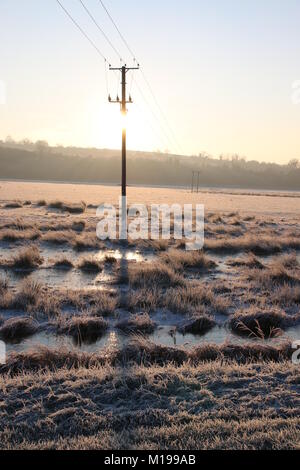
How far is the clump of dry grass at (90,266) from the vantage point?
49.1ft

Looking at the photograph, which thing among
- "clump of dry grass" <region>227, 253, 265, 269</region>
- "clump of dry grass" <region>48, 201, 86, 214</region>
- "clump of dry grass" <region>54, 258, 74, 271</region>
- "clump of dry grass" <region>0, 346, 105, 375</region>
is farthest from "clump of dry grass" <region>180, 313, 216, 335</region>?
"clump of dry grass" <region>48, 201, 86, 214</region>

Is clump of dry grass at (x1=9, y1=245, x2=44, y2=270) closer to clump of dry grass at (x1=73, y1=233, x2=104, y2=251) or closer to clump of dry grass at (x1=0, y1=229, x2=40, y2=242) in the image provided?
clump of dry grass at (x1=73, y1=233, x2=104, y2=251)

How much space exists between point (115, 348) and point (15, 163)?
541ft

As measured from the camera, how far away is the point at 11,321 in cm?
905

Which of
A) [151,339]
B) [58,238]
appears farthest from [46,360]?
[58,238]

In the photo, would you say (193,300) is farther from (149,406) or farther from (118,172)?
(118,172)

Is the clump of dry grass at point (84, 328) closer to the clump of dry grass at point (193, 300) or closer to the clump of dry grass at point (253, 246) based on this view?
the clump of dry grass at point (193, 300)

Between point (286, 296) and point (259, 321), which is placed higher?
point (286, 296)

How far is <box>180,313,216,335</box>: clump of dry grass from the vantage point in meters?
9.29

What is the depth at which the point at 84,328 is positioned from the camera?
908 centimetres

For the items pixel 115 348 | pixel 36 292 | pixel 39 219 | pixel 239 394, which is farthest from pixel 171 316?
pixel 39 219

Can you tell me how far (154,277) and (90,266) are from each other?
9.25ft

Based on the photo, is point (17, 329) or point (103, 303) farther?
point (103, 303)
